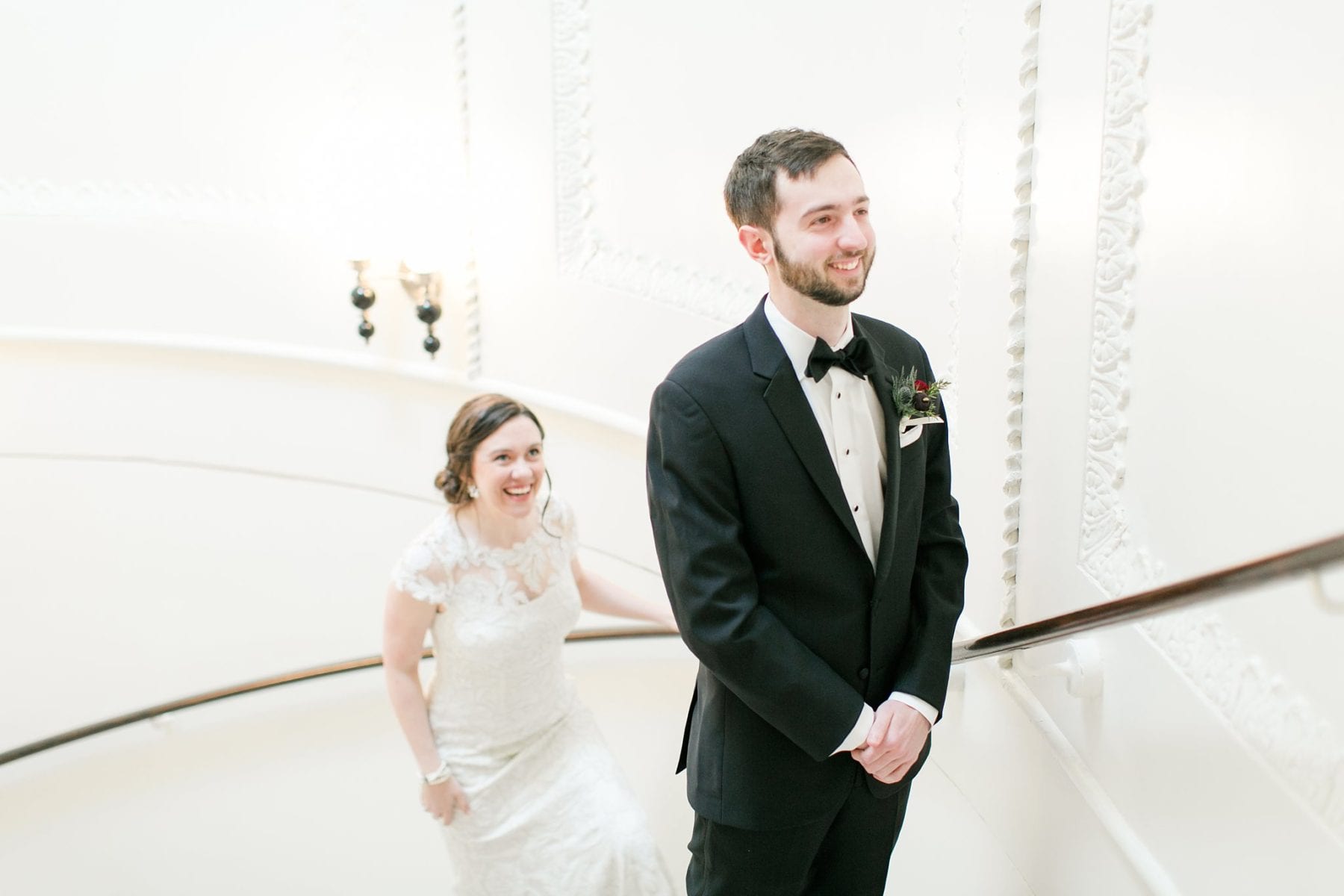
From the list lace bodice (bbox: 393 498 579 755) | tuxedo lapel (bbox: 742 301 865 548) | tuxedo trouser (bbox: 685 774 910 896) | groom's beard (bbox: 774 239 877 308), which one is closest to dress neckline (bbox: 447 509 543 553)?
lace bodice (bbox: 393 498 579 755)

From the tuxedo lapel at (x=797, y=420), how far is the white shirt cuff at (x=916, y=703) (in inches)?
12.7

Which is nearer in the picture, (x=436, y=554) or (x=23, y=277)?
(x=436, y=554)

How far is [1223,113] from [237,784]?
171 inches

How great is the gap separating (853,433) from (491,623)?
148 centimetres

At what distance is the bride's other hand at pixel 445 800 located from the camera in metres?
3.28

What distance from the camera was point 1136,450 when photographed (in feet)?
6.67

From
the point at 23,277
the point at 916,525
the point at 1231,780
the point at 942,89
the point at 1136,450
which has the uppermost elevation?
the point at 942,89

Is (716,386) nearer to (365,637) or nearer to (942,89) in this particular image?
(942,89)

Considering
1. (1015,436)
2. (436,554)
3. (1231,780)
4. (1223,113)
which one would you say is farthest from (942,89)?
(436,554)

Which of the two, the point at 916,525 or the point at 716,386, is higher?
the point at 716,386

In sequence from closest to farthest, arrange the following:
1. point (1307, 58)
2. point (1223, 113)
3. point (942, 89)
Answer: point (1307, 58)
point (1223, 113)
point (942, 89)

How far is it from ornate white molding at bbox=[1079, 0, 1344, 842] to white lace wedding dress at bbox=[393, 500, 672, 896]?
1.59 meters

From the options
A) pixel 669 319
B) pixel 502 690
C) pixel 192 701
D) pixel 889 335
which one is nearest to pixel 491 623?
pixel 502 690

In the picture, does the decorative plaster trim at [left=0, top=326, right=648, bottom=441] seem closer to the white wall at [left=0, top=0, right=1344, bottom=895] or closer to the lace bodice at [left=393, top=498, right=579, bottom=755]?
the white wall at [left=0, top=0, right=1344, bottom=895]
